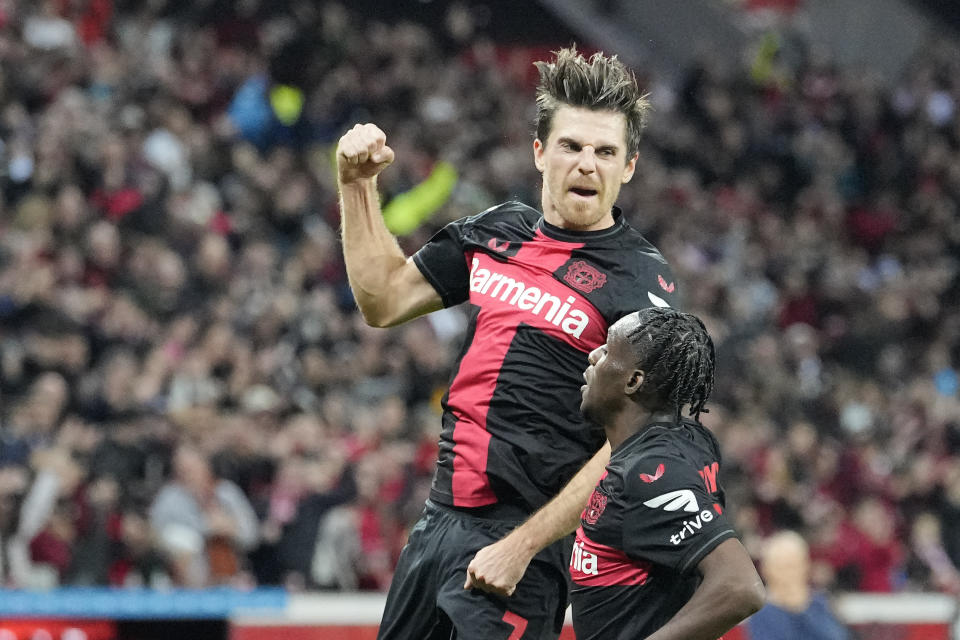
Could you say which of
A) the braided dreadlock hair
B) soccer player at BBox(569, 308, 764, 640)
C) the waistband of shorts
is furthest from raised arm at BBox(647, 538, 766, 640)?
the waistband of shorts

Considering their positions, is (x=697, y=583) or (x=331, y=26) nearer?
(x=697, y=583)

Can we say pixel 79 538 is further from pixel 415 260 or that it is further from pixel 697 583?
pixel 697 583

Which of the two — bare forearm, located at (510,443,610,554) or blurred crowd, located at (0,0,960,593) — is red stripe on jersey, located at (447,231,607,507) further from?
blurred crowd, located at (0,0,960,593)

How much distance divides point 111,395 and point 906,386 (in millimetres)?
8444

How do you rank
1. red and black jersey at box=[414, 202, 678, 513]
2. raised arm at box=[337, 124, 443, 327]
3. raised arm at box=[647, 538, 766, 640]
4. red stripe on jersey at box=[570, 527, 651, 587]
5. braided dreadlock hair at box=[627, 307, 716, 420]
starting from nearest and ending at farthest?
raised arm at box=[647, 538, 766, 640] → red stripe on jersey at box=[570, 527, 651, 587] → braided dreadlock hair at box=[627, 307, 716, 420] → red and black jersey at box=[414, 202, 678, 513] → raised arm at box=[337, 124, 443, 327]

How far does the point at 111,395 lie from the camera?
9430 mm

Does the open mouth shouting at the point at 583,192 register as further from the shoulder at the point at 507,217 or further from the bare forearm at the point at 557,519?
the bare forearm at the point at 557,519

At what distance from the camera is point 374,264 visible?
13.2ft

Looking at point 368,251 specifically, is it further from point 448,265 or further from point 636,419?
point 636,419

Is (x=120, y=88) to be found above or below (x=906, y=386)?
above

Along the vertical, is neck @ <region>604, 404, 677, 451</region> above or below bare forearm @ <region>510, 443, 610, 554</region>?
above

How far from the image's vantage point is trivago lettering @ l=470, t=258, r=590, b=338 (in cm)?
373

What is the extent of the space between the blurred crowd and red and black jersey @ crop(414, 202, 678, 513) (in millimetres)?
4065

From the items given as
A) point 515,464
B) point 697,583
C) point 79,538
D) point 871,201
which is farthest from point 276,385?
point 871,201
